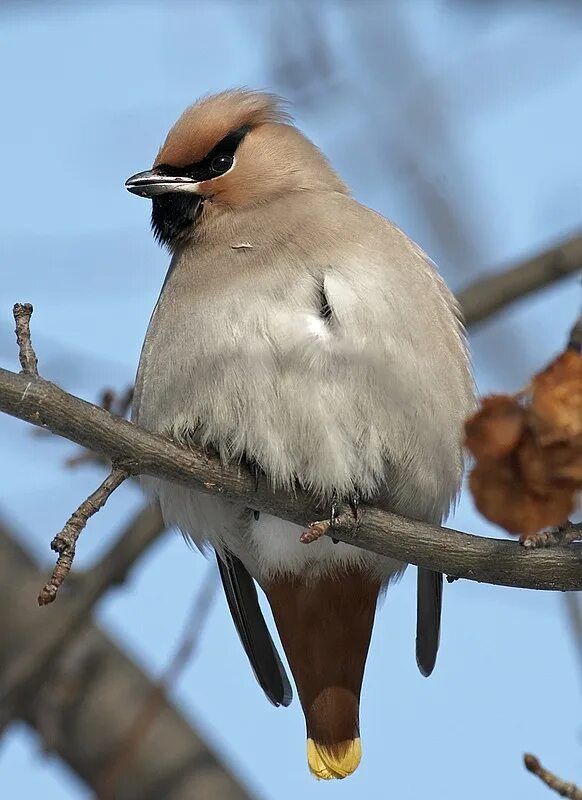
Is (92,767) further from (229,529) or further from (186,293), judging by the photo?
(186,293)

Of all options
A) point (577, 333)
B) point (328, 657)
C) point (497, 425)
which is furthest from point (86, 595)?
point (497, 425)

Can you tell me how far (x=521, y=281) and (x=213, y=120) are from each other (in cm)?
161

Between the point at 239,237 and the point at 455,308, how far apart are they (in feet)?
2.72

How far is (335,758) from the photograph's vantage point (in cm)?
473

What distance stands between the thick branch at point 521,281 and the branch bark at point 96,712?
6.99 ft

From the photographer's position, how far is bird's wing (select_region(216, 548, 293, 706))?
5.02 m

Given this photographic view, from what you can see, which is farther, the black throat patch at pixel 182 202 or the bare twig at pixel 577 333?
the black throat patch at pixel 182 202

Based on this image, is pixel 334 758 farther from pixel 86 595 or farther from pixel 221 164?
pixel 221 164

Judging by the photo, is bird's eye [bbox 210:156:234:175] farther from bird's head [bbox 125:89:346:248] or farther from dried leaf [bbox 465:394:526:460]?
dried leaf [bbox 465:394:526:460]

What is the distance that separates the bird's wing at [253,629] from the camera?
5023mm

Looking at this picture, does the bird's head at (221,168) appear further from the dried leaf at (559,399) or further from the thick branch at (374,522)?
the dried leaf at (559,399)

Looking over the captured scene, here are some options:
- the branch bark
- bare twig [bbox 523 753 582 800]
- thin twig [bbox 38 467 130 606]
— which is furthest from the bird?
the branch bark

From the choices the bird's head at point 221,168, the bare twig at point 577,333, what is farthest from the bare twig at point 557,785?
the bird's head at point 221,168

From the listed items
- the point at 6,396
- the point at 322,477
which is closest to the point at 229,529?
the point at 322,477
